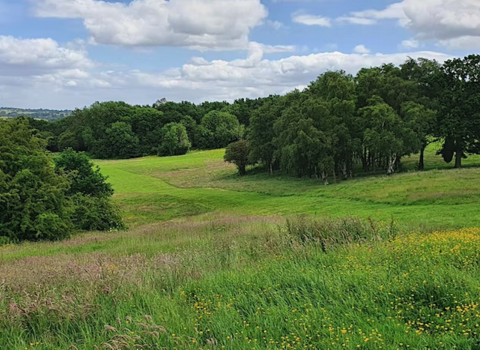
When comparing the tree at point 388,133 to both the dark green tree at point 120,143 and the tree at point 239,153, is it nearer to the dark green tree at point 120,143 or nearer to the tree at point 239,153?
the tree at point 239,153

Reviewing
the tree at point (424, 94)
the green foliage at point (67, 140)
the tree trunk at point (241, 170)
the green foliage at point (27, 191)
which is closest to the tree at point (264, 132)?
the tree trunk at point (241, 170)

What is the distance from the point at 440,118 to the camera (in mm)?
53625

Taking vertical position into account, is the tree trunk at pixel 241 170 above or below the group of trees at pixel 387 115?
below

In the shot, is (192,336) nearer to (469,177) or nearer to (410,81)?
(469,177)

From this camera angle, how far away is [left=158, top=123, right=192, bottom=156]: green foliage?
433 feet

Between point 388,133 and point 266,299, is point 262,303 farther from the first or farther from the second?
point 388,133

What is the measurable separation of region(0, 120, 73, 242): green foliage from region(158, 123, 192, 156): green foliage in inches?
4221

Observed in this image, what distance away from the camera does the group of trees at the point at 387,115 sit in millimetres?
49250

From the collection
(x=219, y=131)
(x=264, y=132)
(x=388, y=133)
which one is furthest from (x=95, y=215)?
(x=219, y=131)

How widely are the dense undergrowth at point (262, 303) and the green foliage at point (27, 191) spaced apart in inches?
607

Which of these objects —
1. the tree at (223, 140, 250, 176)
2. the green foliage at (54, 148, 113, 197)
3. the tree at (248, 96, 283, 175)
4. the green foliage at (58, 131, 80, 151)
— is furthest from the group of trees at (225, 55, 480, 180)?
the green foliage at (58, 131, 80, 151)

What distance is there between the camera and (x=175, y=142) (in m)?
132

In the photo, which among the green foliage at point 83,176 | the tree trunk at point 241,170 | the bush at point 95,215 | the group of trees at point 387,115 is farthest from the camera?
the tree trunk at point 241,170

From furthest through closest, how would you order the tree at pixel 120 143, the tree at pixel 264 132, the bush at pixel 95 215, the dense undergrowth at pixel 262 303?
the tree at pixel 120 143 < the tree at pixel 264 132 < the bush at pixel 95 215 < the dense undergrowth at pixel 262 303
